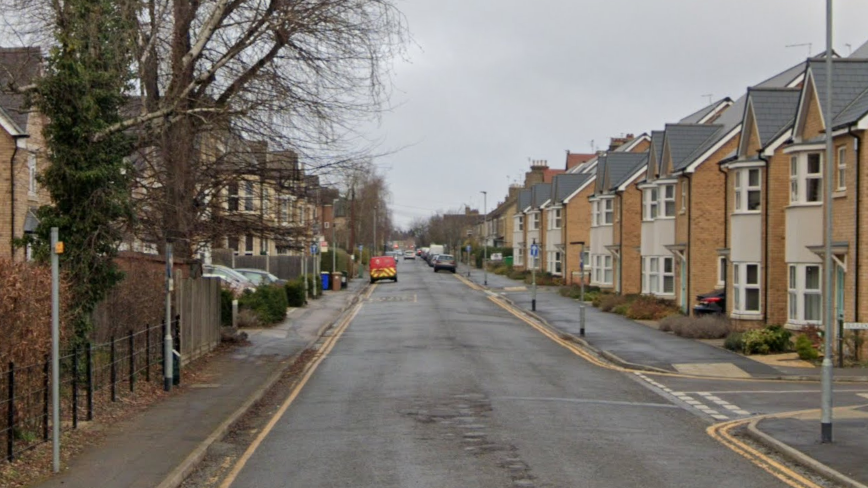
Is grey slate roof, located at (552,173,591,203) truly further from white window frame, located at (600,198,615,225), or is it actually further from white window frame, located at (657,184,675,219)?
white window frame, located at (657,184,675,219)

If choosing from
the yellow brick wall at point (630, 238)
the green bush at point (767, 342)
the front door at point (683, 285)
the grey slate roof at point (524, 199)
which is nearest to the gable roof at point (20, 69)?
the green bush at point (767, 342)

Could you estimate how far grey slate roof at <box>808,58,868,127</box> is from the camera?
83.2 feet

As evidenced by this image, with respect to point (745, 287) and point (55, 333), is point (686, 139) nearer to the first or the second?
point (745, 287)

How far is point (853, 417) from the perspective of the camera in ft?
49.3

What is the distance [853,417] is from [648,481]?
6.23m

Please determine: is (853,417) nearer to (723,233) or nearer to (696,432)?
(696,432)

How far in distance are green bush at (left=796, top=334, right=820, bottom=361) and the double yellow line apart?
1148cm

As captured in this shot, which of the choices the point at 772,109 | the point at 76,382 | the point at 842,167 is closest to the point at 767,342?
the point at 842,167

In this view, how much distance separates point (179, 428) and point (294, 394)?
447 cm

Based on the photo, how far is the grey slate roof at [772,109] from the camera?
3066 cm

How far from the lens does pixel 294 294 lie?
1708 inches

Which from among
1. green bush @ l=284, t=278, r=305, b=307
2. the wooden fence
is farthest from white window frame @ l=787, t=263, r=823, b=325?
green bush @ l=284, t=278, r=305, b=307

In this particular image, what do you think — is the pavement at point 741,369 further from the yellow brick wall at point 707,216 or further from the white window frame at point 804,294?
the yellow brick wall at point 707,216

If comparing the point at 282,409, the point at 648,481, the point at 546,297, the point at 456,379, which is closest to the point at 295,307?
the point at 546,297
